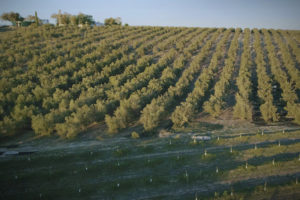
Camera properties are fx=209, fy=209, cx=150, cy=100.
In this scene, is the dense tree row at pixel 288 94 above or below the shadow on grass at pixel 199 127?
above

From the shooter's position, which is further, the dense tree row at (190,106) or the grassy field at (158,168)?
the dense tree row at (190,106)

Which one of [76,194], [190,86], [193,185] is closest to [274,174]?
[193,185]

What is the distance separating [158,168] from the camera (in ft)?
82.5

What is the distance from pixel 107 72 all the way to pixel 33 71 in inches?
799

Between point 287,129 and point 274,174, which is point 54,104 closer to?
point 274,174

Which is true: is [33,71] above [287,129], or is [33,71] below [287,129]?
above

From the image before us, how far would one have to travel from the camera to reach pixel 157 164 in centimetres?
2591

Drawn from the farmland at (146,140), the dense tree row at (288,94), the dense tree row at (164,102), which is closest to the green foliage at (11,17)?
the farmland at (146,140)

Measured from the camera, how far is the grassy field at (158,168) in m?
20.9

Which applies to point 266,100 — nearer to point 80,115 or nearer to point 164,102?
point 164,102

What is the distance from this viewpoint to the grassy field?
68.4ft

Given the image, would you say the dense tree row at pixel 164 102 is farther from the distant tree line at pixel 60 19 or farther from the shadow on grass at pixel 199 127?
the distant tree line at pixel 60 19

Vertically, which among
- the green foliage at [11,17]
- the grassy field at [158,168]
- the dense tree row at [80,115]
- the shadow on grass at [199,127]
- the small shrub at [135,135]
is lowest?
the grassy field at [158,168]

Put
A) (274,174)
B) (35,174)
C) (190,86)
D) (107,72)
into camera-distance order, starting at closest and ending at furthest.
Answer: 1. (274,174)
2. (35,174)
3. (190,86)
4. (107,72)
